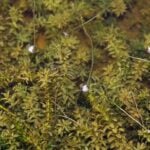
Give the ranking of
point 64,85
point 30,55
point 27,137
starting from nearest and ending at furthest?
1. point 27,137
2. point 64,85
3. point 30,55

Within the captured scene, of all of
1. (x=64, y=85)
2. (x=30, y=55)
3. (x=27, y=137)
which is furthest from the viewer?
(x=30, y=55)

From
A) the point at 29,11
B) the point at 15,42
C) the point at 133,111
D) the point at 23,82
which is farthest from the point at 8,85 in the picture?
the point at 133,111

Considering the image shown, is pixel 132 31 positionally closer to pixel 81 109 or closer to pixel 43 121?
pixel 81 109

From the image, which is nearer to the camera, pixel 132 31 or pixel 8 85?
pixel 8 85

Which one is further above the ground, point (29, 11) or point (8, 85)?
point (29, 11)

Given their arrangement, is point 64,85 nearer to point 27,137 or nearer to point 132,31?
point 27,137

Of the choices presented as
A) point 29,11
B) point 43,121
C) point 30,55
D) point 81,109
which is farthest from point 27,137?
point 29,11
